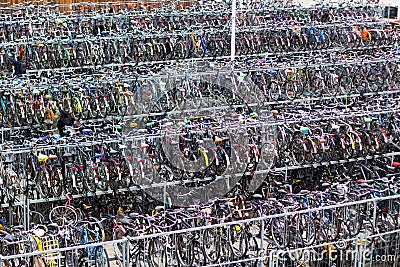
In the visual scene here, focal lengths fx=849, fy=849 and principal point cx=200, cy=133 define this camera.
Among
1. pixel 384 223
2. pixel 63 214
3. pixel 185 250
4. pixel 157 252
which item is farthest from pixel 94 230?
pixel 384 223

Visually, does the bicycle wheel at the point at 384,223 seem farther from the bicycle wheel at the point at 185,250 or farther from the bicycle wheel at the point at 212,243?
the bicycle wheel at the point at 185,250

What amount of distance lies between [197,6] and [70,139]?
13.0 m

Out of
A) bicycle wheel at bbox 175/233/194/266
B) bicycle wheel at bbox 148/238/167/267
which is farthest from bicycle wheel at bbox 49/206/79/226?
bicycle wheel at bbox 175/233/194/266

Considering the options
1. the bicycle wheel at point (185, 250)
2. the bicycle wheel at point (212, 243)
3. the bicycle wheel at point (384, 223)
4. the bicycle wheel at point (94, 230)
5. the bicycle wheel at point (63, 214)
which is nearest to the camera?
the bicycle wheel at point (94, 230)

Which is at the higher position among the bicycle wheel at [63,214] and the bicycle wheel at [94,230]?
the bicycle wheel at [94,230]

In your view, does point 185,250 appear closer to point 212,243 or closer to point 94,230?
point 212,243

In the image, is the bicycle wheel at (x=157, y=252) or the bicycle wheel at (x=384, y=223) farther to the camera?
the bicycle wheel at (x=384, y=223)

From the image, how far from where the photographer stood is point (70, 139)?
12656 mm

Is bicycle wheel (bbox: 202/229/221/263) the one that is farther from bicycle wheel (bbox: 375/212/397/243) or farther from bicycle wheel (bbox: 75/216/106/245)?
bicycle wheel (bbox: 375/212/397/243)

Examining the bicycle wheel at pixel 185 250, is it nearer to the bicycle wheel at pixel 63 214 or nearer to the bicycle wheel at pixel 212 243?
the bicycle wheel at pixel 212 243

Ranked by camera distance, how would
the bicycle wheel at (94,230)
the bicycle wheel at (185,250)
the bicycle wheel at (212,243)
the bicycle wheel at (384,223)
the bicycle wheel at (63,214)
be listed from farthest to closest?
the bicycle wheel at (63,214) → the bicycle wheel at (384,223) → the bicycle wheel at (212,243) → the bicycle wheel at (185,250) → the bicycle wheel at (94,230)

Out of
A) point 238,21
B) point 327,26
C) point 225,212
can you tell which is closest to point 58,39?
point 238,21

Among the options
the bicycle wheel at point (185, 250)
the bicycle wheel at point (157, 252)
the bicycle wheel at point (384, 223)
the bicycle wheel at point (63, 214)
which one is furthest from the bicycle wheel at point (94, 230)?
the bicycle wheel at point (384, 223)

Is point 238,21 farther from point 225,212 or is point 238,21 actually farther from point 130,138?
point 225,212
